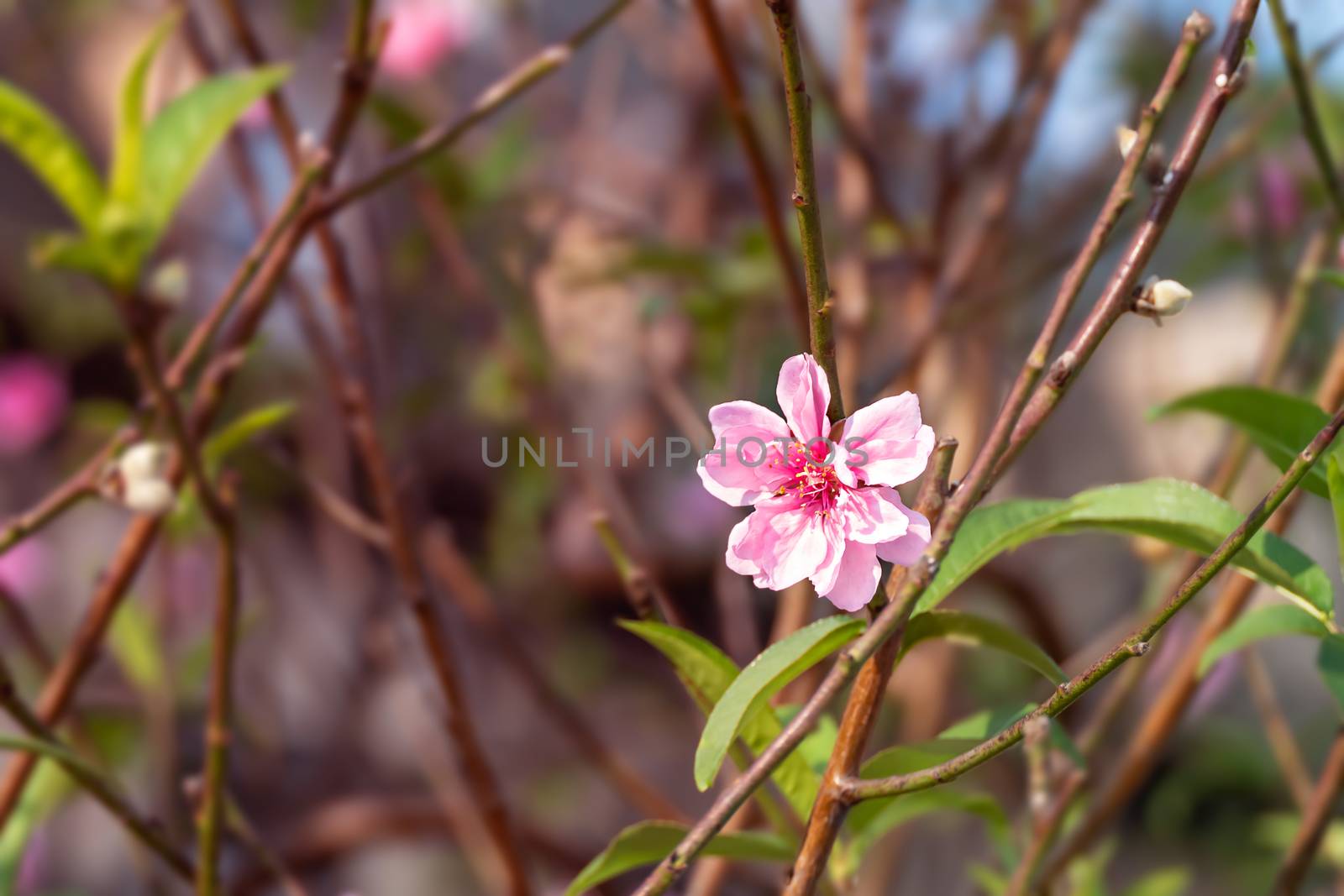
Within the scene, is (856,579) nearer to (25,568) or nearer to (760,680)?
(760,680)

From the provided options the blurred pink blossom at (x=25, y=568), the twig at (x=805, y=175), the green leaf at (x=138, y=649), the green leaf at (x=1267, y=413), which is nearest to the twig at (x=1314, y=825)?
the green leaf at (x=1267, y=413)

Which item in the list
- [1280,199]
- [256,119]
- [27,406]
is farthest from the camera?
[27,406]

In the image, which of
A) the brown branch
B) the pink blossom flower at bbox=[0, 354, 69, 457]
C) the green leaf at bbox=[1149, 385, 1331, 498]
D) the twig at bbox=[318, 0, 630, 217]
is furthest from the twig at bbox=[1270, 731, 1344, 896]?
the pink blossom flower at bbox=[0, 354, 69, 457]

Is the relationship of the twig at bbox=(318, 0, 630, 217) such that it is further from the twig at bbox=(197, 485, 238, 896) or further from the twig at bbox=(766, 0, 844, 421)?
the twig at bbox=(766, 0, 844, 421)

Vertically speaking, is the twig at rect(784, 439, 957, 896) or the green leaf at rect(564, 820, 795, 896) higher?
the twig at rect(784, 439, 957, 896)

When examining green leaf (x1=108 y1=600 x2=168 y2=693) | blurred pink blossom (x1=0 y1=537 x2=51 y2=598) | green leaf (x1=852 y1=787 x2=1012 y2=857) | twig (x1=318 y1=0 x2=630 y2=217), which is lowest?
blurred pink blossom (x1=0 y1=537 x2=51 y2=598)

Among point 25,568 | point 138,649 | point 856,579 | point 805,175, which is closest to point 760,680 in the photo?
point 856,579
